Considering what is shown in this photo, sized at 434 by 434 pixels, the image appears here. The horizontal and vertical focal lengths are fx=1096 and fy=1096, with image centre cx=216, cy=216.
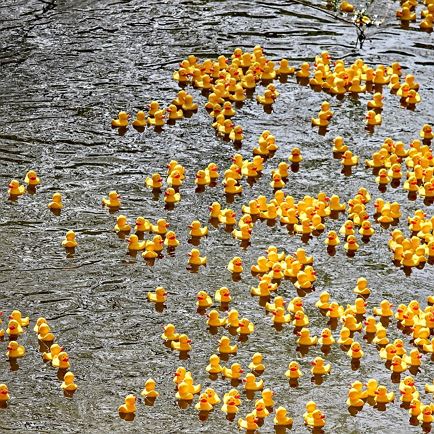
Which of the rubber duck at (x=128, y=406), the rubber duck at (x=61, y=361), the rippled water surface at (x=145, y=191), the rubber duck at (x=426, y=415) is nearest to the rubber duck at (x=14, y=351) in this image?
the rippled water surface at (x=145, y=191)

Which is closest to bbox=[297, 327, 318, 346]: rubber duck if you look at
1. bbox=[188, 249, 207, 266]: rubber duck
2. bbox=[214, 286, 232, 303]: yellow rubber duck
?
bbox=[214, 286, 232, 303]: yellow rubber duck

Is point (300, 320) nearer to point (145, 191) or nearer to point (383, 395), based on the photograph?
point (383, 395)

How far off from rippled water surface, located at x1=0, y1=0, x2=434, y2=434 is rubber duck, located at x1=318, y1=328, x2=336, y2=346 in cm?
12

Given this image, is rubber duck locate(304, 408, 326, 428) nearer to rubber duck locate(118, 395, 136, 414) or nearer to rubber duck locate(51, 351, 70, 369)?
rubber duck locate(118, 395, 136, 414)

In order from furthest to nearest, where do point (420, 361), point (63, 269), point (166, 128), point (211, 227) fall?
point (166, 128) → point (211, 227) → point (63, 269) → point (420, 361)

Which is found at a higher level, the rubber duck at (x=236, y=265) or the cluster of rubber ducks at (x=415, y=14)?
the cluster of rubber ducks at (x=415, y=14)

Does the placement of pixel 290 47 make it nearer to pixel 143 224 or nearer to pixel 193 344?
pixel 143 224

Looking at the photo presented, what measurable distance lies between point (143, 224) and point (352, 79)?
3.86 metres

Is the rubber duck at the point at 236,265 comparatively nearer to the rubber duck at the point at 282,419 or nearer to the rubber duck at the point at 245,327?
the rubber duck at the point at 245,327

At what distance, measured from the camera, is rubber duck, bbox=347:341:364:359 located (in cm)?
901

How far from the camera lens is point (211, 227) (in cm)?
1077

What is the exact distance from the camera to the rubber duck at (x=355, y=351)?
29.6 ft

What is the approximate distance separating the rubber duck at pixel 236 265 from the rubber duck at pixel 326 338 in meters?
1.16

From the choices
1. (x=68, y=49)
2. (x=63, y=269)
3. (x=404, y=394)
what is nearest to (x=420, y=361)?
(x=404, y=394)
